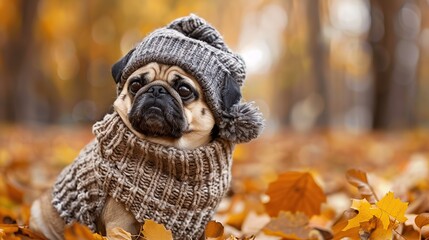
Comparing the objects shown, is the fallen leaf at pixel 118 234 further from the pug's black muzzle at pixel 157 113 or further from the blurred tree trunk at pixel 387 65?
the blurred tree trunk at pixel 387 65

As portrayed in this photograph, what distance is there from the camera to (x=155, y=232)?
6.44 ft

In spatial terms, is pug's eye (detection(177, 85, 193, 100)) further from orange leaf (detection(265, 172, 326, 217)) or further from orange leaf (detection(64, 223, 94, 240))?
orange leaf (detection(265, 172, 326, 217))

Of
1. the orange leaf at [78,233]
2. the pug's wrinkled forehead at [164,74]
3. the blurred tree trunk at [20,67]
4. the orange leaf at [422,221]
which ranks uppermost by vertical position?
the blurred tree trunk at [20,67]

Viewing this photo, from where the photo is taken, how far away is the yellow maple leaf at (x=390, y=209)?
200cm

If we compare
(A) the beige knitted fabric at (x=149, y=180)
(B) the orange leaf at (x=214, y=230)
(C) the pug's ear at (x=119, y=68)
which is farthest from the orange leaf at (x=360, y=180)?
(C) the pug's ear at (x=119, y=68)

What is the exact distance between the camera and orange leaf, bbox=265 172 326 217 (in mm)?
2691

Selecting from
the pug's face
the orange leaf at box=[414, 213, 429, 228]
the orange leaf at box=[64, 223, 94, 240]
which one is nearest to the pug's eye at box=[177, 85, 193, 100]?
the pug's face

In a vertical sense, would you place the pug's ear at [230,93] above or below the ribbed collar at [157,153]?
above

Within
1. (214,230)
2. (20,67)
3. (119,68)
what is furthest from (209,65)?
(20,67)

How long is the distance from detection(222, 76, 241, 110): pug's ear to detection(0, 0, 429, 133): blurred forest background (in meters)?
1.10

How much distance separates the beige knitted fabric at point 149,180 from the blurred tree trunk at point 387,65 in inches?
480

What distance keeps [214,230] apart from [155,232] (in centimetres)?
20

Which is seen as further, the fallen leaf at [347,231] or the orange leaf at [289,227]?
the orange leaf at [289,227]

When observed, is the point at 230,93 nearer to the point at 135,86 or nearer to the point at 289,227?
the point at 135,86
